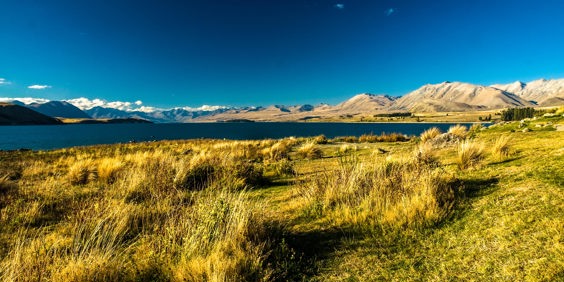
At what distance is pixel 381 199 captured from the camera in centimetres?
605

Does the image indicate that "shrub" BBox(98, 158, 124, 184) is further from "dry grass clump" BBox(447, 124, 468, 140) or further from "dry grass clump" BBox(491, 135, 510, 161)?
"dry grass clump" BBox(447, 124, 468, 140)

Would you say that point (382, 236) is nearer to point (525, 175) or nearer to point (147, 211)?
point (525, 175)

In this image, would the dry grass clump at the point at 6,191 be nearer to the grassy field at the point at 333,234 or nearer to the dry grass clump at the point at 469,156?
the grassy field at the point at 333,234

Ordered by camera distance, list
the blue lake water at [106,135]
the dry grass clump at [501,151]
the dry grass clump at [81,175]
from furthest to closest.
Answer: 1. the blue lake water at [106,135]
2. the dry grass clump at [81,175]
3. the dry grass clump at [501,151]

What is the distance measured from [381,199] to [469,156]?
5.14 metres

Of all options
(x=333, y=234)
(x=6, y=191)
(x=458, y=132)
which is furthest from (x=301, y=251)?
(x=458, y=132)

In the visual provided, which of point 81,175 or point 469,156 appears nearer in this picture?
point 469,156

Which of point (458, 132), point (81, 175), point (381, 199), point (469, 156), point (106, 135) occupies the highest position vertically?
point (458, 132)

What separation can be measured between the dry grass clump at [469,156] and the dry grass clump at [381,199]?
2.66 m

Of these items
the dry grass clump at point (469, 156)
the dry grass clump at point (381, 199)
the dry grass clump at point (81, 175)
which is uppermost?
the dry grass clump at point (469, 156)

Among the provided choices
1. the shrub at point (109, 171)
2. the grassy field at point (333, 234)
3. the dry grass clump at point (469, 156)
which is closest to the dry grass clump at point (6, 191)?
the grassy field at point (333, 234)

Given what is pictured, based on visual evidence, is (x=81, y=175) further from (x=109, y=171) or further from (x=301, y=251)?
(x=301, y=251)

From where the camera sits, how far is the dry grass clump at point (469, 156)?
9086 mm

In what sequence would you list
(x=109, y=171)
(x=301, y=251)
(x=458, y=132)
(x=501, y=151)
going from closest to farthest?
(x=301, y=251)
(x=501, y=151)
(x=109, y=171)
(x=458, y=132)
